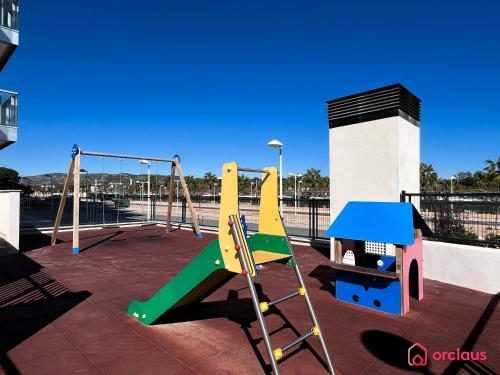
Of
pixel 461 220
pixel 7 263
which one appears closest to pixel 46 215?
pixel 7 263

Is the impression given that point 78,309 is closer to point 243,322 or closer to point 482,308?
point 243,322

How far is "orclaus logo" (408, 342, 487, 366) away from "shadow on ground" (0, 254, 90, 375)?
4146 mm

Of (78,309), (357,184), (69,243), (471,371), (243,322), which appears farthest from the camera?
(69,243)

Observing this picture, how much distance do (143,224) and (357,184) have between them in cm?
1268

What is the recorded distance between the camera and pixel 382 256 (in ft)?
20.0

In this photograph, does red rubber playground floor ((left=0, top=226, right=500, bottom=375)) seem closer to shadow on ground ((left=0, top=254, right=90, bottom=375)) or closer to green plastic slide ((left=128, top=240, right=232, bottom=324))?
shadow on ground ((left=0, top=254, right=90, bottom=375))

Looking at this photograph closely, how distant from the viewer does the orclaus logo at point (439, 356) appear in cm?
355

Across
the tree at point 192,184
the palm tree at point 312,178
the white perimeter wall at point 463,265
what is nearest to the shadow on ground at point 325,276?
the white perimeter wall at point 463,265

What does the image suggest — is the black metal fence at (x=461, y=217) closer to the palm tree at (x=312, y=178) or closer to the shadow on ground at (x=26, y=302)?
the shadow on ground at (x=26, y=302)

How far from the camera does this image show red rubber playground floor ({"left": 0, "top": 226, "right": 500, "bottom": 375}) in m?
3.44

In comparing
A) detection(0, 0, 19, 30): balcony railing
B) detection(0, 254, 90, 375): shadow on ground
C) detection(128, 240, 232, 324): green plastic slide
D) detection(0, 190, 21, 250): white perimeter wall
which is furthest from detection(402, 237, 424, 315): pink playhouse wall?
detection(0, 0, 19, 30): balcony railing

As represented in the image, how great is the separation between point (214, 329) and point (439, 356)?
8.90 ft

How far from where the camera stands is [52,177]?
1855 centimetres

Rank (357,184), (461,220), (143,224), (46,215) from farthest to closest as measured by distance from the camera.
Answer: (46,215) → (143,224) → (357,184) → (461,220)
